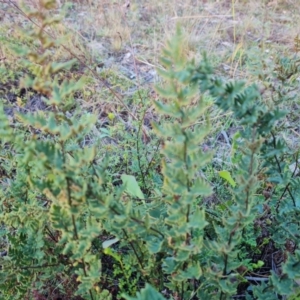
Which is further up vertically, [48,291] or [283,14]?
[283,14]

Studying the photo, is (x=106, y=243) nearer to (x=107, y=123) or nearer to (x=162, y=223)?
(x=162, y=223)

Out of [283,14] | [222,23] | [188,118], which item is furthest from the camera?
[283,14]

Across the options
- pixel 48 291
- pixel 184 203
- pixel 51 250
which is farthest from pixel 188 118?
pixel 48 291

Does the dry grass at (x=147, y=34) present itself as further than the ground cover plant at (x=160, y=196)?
Yes

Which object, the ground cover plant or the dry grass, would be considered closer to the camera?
the ground cover plant

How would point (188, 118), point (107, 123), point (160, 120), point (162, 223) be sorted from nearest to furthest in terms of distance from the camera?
point (188, 118), point (162, 223), point (160, 120), point (107, 123)

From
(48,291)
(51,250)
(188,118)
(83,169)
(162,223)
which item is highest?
(188,118)

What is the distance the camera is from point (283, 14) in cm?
361

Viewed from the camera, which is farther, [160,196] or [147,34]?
[147,34]

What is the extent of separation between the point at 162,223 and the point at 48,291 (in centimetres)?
48

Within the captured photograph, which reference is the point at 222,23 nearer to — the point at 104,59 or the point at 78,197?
the point at 104,59

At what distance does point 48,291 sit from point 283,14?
10.5 ft

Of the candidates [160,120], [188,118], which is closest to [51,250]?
[188,118]

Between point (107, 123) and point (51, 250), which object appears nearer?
point (51, 250)
